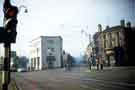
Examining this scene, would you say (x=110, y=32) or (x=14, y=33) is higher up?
(x=110, y=32)

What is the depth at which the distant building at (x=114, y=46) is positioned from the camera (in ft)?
169

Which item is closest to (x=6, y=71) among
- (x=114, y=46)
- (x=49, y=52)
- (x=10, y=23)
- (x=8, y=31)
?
(x=8, y=31)

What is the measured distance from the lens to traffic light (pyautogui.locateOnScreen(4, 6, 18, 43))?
444 centimetres

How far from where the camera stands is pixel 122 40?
52.2 m

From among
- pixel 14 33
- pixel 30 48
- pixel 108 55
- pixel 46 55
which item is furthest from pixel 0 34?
pixel 30 48

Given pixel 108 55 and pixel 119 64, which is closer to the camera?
pixel 119 64

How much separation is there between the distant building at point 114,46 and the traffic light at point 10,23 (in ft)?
155

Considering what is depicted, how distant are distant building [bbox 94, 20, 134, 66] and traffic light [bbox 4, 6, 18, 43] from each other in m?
47.2

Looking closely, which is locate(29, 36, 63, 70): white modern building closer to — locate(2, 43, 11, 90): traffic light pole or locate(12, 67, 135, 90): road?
locate(12, 67, 135, 90): road

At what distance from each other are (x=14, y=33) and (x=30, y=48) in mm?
98672

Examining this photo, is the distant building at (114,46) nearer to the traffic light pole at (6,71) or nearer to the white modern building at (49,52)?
the white modern building at (49,52)

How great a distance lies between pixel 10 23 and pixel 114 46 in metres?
51.4

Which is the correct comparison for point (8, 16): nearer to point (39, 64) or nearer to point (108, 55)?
point (108, 55)

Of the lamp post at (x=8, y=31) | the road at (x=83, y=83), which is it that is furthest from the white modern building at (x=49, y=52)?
the lamp post at (x=8, y=31)
